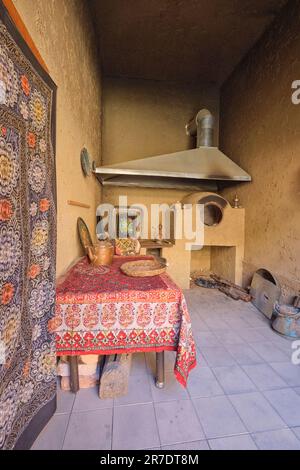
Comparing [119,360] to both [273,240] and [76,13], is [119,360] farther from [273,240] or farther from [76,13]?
[76,13]

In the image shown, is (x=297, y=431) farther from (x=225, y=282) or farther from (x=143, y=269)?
(x=225, y=282)

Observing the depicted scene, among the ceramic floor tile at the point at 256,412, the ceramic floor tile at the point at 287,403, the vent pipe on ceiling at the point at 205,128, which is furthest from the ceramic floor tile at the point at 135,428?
the vent pipe on ceiling at the point at 205,128

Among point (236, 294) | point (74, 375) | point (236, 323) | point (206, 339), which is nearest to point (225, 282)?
point (236, 294)

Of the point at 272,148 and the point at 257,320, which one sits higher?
the point at 272,148

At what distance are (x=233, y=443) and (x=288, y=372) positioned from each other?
0.80 meters

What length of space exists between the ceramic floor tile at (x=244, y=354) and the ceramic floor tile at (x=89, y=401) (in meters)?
1.05

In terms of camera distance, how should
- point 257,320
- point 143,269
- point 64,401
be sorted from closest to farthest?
point 64,401 < point 143,269 < point 257,320

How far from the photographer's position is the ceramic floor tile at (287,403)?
3.71ft

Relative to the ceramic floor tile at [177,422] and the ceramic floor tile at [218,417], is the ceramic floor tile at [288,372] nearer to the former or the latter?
the ceramic floor tile at [218,417]

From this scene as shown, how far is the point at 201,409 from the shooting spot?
1173 millimetres

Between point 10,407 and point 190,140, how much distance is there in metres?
4.30

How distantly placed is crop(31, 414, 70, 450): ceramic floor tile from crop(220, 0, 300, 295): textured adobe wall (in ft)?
7.74

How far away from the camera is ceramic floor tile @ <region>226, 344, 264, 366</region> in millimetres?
1600
